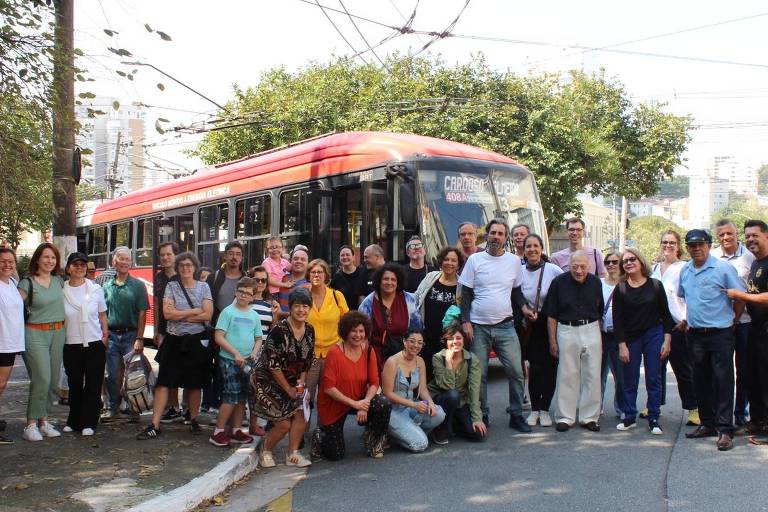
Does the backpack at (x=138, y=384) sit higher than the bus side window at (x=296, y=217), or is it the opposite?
the bus side window at (x=296, y=217)

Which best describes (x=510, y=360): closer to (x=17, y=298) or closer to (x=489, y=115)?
(x=17, y=298)

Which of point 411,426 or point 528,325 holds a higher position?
point 528,325

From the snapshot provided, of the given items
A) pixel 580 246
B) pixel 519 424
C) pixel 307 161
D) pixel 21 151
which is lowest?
pixel 519 424

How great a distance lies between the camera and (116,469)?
5703 mm

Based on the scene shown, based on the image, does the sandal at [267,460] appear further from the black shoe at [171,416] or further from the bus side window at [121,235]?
Result: the bus side window at [121,235]

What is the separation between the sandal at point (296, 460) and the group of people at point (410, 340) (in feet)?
0.05

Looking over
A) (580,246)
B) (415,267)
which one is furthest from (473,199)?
(415,267)

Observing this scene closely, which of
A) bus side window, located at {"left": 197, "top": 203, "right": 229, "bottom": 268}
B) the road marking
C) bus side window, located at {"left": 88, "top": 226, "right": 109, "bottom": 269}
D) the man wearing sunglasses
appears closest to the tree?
bus side window, located at {"left": 88, "top": 226, "right": 109, "bottom": 269}

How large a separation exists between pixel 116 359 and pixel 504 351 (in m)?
3.81

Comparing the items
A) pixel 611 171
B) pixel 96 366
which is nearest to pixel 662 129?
pixel 611 171

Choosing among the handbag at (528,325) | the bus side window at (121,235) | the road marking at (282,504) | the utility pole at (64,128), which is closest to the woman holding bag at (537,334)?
the handbag at (528,325)

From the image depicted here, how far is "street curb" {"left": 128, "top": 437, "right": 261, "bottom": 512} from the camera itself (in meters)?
4.84

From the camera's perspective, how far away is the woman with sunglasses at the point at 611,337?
7258mm

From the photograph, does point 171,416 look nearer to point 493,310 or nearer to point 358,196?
point 493,310
